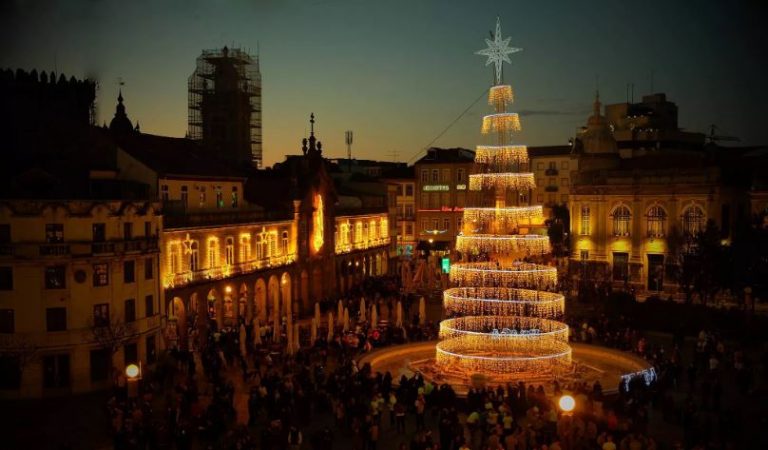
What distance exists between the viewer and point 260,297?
5784 centimetres

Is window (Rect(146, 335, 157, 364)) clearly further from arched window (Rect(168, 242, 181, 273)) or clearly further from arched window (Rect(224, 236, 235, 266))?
arched window (Rect(224, 236, 235, 266))

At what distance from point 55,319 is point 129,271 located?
4462mm

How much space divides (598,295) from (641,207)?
1297cm

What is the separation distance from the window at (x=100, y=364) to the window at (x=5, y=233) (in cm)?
685

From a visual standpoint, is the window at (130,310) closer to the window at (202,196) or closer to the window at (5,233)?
the window at (5,233)

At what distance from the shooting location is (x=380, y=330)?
4628 cm

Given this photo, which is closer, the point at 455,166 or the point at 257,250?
the point at 257,250

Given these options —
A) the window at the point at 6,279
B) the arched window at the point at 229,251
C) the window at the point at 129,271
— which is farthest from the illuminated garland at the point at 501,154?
the window at the point at 6,279

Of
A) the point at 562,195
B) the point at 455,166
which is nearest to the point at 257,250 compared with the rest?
the point at 455,166

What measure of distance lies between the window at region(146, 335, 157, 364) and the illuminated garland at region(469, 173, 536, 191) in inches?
778

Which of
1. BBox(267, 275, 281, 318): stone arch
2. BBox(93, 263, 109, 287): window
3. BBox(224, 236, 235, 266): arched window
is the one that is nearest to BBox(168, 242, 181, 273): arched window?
BBox(224, 236, 235, 266): arched window

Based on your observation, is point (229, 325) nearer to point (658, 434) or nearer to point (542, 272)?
point (542, 272)

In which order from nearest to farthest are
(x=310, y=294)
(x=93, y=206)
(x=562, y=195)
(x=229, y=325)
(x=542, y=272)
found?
(x=542, y=272) → (x=93, y=206) → (x=229, y=325) → (x=310, y=294) → (x=562, y=195)

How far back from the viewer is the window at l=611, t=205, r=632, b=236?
69.2m
